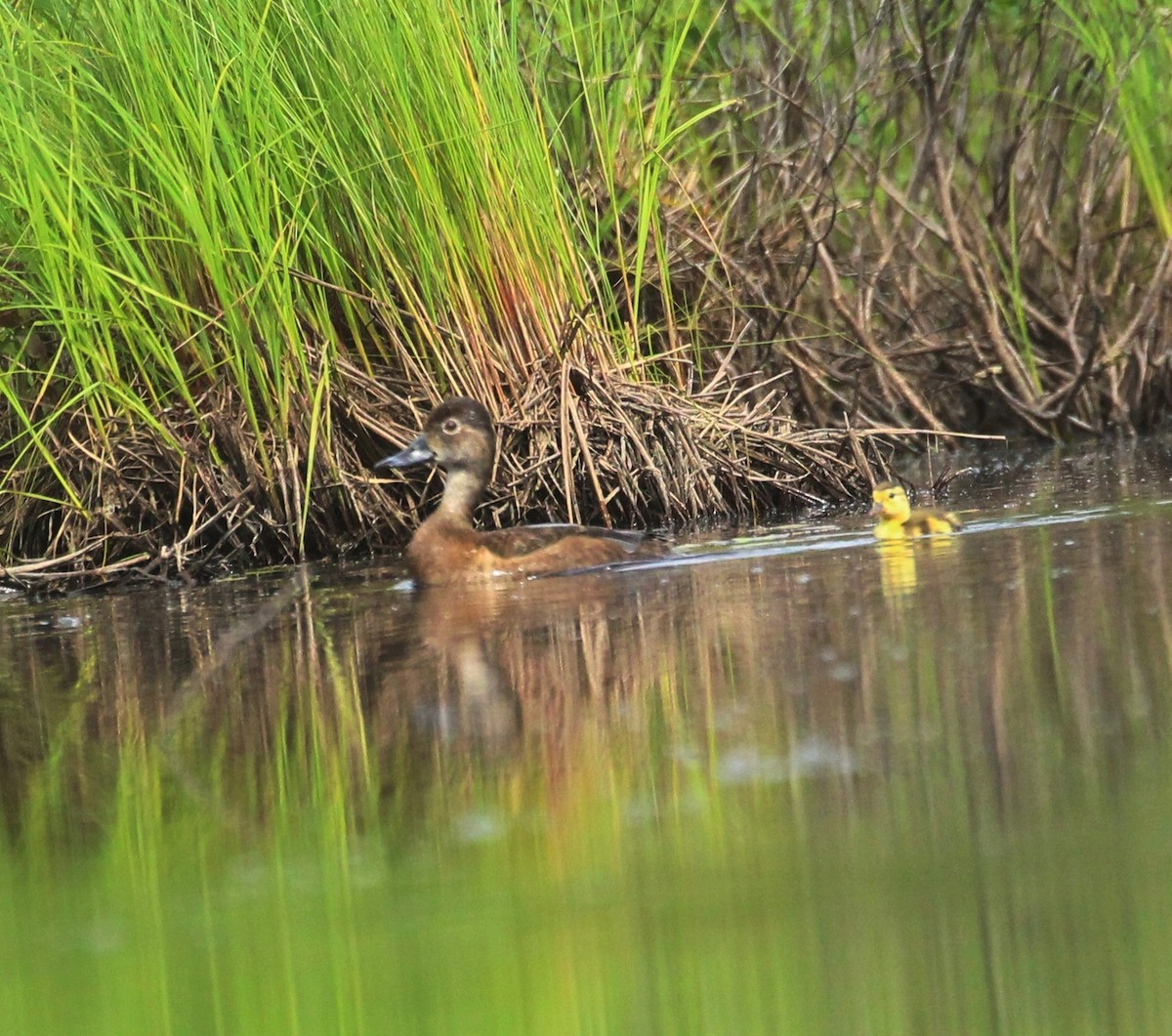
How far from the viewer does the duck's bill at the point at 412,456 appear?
7.18 meters

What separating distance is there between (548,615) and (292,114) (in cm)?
234

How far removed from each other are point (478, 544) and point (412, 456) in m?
0.55

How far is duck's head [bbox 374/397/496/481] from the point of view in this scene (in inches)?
282

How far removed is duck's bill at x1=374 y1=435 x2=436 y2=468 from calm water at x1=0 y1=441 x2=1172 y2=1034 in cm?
158

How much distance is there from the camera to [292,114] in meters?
7.12

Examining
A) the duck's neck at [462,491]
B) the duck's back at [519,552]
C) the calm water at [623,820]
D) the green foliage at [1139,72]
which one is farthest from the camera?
the green foliage at [1139,72]

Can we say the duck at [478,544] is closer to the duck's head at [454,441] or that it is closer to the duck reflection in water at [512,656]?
the duck's head at [454,441]

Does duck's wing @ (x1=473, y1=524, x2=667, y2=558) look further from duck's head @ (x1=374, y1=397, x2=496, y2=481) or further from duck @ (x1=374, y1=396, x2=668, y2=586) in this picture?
duck's head @ (x1=374, y1=397, x2=496, y2=481)

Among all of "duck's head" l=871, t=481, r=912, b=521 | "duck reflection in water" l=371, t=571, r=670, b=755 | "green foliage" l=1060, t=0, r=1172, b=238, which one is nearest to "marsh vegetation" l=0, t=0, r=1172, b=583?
"green foliage" l=1060, t=0, r=1172, b=238

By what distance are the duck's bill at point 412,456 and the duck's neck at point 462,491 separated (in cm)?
13

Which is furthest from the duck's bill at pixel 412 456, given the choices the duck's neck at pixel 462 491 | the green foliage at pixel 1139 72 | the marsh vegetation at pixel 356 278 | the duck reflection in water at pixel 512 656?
the green foliage at pixel 1139 72

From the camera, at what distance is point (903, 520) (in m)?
6.90

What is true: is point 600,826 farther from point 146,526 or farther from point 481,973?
point 146,526

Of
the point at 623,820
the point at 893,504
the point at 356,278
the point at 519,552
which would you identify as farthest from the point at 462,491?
the point at 623,820
